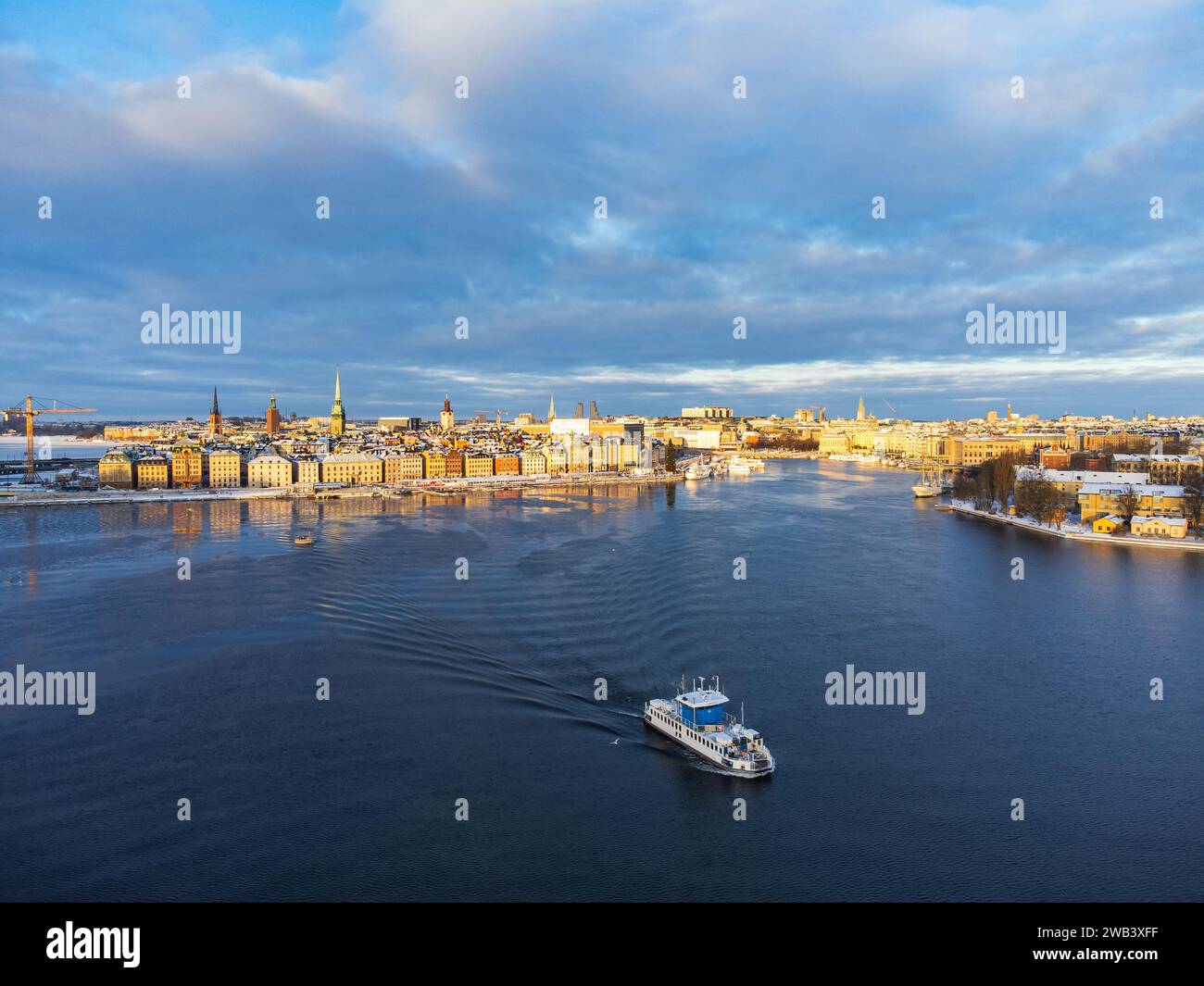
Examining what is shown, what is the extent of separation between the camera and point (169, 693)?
5902 mm

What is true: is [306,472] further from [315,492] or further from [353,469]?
[315,492]

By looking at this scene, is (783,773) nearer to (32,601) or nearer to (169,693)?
(169,693)

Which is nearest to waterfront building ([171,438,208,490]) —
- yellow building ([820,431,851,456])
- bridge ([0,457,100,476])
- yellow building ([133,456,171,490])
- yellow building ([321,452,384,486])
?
yellow building ([133,456,171,490])

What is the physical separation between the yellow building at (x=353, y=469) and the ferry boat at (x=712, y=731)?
2033 cm

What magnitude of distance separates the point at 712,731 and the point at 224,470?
20882 mm

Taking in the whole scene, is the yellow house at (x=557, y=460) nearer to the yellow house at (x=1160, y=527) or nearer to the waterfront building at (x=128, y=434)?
the yellow house at (x=1160, y=527)

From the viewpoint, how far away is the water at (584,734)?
373 centimetres

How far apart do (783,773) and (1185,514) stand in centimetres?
1309

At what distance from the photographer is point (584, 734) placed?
510cm

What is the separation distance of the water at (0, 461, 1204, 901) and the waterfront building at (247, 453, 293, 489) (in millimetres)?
11704

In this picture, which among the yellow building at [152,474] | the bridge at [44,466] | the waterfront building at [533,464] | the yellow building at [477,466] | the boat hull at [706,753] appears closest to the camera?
the boat hull at [706,753]

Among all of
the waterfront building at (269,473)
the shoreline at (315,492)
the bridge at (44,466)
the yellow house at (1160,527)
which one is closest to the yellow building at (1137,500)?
the yellow house at (1160,527)

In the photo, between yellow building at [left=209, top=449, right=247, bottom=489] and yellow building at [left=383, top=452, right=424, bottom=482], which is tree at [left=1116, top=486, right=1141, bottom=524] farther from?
yellow building at [left=209, top=449, right=247, bottom=489]
